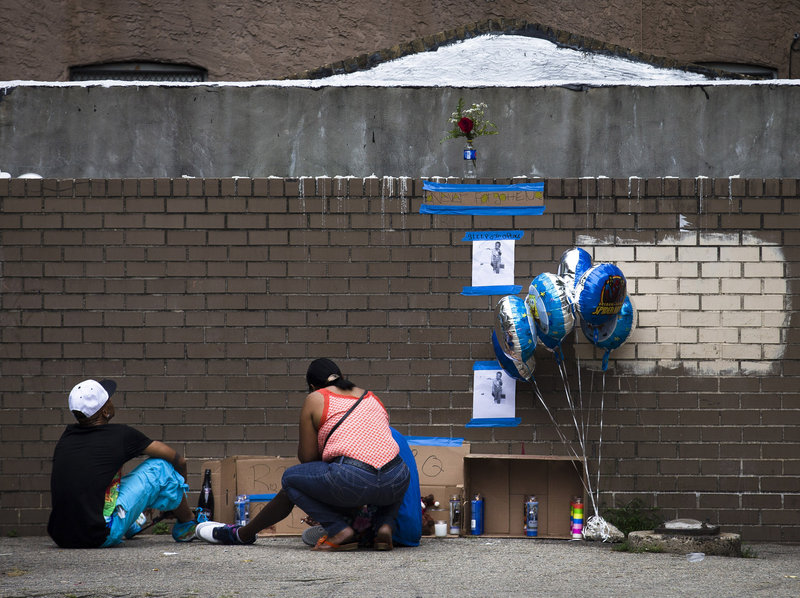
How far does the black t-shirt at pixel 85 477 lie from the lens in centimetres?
630

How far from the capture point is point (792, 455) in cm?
771

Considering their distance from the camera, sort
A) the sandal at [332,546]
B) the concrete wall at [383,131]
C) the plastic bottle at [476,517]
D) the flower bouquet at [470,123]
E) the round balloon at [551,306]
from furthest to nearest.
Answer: the concrete wall at [383,131]
the flower bouquet at [470,123]
the plastic bottle at [476,517]
the round balloon at [551,306]
the sandal at [332,546]

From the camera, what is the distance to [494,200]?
7828 mm

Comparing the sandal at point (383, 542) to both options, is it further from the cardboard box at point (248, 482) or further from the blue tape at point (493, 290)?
the blue tape at point (493, 290)

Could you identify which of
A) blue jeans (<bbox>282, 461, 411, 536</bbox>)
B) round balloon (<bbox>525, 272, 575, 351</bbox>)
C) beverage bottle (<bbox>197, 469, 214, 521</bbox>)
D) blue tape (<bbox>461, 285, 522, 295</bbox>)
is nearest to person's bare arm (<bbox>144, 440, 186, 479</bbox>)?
beverage bottle (<bbox>197, 469, 214, 521</bbox>)

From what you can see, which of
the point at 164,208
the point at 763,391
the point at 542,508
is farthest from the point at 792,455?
the point at 164,208

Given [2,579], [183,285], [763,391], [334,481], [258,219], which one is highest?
[258,219]

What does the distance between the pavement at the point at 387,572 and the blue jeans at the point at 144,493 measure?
152 mm

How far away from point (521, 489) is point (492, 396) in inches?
28.4

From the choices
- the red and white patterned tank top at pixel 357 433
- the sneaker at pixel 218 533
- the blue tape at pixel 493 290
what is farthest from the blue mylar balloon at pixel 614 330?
the sneaker at pixel 218 533

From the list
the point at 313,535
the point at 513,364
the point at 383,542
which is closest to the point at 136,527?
the point at 313,535

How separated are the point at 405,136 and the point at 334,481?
315 centimetres

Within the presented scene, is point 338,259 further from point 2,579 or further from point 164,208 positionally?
point 2,579

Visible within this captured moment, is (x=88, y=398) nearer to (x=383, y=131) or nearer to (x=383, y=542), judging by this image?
(x=383, y=542)
